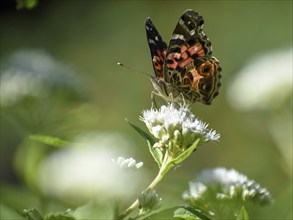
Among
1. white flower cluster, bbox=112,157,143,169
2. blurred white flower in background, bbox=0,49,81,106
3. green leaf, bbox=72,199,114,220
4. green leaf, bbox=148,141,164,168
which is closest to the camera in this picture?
green leaf, bbox=72,199,114,220

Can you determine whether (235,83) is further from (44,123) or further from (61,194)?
(61,194)

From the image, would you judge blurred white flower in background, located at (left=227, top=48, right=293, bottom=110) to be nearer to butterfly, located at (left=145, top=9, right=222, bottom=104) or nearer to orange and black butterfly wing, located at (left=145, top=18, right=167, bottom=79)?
butterfly, located at (left=145, top=9, right=222, bottom=104)

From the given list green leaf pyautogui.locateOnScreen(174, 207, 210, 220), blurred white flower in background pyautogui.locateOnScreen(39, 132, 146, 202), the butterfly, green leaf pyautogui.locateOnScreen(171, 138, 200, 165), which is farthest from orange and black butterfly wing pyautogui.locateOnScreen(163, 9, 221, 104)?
green leaf pyautogui.locateOnScreen(174, 207, 210, 220)

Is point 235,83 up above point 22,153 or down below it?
above

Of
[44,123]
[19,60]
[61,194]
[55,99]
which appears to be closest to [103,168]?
[61,194]

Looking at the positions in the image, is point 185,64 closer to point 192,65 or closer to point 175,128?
point 192,65

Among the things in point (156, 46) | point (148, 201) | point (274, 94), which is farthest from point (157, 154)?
point (274, 94)
